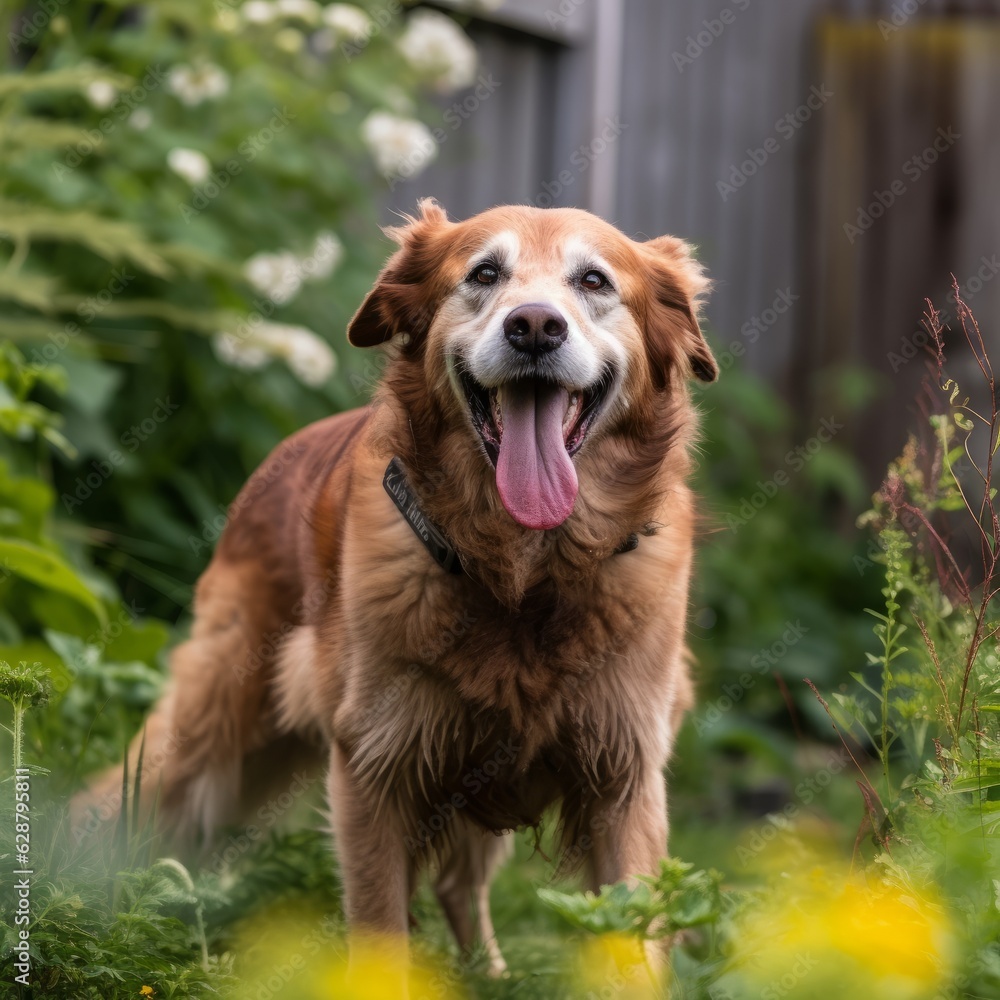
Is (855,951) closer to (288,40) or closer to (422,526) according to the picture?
(422,526)

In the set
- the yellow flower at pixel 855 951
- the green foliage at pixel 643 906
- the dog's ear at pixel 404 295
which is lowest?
the green foliage at pixel 643 906

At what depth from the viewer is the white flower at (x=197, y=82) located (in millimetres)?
4789

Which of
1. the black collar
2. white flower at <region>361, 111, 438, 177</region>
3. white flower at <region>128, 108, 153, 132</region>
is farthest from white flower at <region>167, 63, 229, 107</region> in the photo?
the black collar

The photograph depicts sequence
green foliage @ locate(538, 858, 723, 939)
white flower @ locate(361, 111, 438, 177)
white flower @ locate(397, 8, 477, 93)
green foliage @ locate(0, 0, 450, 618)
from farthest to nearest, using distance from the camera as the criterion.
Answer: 1. white flower @ locate(397, 8, 477, 93)
2. white flower @ locate(361, 111, 438, 177)
3. green foliage @ locate(0, 0, 450, 618)
4. green foliage @ locate(538, 858, 723, 939)

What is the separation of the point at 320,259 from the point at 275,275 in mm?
280

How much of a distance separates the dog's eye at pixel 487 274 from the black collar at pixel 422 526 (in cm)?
44

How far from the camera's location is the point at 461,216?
636cm

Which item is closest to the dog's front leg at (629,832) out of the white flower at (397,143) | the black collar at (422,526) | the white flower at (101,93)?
the black collar at (422,526)

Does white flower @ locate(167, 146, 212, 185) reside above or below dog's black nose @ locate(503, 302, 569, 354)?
above

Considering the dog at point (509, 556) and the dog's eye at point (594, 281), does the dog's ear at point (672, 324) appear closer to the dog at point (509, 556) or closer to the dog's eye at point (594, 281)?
the dog at point (509, 556)

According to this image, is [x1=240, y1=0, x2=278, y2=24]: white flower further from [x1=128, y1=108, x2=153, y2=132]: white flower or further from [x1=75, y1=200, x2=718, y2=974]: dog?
[x1=75, y1=200, x2=718, y2=974]: dog

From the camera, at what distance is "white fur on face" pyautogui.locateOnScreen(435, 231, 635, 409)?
103 inches

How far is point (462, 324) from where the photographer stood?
9.23 ft

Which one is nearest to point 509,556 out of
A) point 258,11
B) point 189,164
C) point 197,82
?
point 189,164
